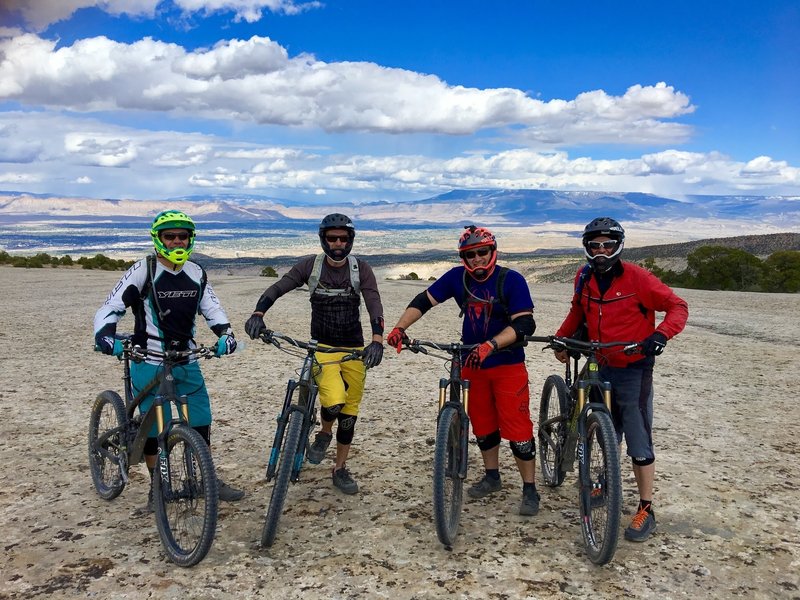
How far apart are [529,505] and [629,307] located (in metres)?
2.13

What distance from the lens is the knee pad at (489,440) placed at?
613 centimetres

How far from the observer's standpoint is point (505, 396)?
5746 mm

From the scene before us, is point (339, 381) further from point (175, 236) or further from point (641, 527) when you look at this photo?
point (641, 527)

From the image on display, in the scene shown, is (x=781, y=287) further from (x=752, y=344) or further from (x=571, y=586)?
(x=571, y=586)

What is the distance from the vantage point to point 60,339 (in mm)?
15273

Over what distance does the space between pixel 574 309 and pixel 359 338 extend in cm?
223

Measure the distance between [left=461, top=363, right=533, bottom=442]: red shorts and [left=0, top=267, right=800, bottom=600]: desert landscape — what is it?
0.89 metres

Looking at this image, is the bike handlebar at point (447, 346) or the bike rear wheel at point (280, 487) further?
the bike handlebar at point (447, 346)

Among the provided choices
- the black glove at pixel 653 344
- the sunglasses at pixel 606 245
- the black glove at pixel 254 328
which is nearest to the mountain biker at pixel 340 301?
the black glove at pixel 254 328

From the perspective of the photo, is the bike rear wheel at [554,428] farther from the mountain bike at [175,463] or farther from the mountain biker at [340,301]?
the mountain bike at [175,463]

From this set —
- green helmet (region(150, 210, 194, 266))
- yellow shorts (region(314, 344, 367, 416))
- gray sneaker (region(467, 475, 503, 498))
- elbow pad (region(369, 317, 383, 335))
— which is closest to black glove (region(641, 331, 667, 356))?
gray sneaker (region(467, 475, 503, 498))

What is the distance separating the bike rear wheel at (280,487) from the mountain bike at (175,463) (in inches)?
20.2

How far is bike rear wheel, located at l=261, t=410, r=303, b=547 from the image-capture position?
16.6ft

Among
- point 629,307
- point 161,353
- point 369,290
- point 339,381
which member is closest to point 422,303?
point 369,290
